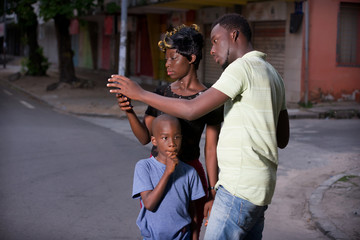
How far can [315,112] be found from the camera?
46.4 feet

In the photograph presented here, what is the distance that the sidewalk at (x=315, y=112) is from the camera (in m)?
5.41

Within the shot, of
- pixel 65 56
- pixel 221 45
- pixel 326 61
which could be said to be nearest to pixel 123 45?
pixel 326 61

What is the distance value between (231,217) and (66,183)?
4.47m

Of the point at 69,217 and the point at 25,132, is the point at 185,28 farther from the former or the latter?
the point at 25,132

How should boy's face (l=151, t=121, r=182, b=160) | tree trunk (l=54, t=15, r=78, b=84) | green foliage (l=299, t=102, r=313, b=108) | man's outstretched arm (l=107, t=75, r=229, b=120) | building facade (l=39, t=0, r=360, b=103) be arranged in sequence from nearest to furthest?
man's outstretched arm (l=107, t=75, r=229, b=120) → boy's face (l=151, t=121, r=182, b=160) → green foliage (l=299, t=102, r=313, b=108) → building facade (l=39, t=0, r=360, b=103) → tree trunk (l=54, t=15, r=78, b=84)

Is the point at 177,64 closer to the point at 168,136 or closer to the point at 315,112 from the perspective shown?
the point at 168,136

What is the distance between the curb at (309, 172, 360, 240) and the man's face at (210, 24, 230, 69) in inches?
115

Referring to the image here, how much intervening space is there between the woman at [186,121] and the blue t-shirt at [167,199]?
153 mm

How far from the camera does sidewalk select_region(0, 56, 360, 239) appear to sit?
5406mm

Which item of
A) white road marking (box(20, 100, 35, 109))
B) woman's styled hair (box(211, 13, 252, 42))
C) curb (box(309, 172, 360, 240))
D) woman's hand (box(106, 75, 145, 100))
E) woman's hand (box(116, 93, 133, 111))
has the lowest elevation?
white road marking (box(20, 100, 35, 109))

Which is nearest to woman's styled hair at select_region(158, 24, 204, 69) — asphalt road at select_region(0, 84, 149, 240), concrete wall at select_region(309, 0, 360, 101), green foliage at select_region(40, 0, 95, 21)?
asphalt road at select_region(0, 84, 149, 240)

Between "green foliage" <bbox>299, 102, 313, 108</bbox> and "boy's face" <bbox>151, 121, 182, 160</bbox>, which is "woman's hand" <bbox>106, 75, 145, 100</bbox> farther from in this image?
"green foliage" <bbox>299, 102, 313, 108</bbox>

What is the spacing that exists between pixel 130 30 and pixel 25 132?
671 inches

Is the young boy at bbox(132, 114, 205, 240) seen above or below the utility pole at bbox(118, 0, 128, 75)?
below
